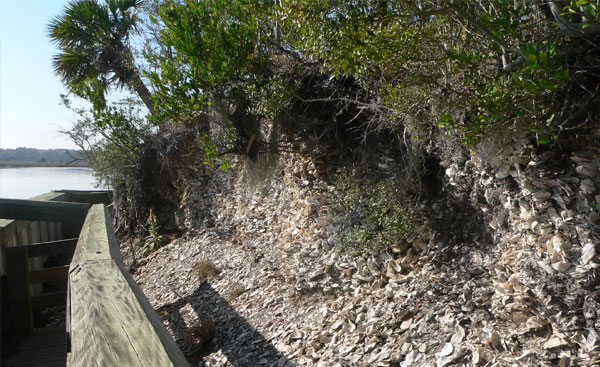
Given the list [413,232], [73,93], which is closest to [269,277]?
[413,232]

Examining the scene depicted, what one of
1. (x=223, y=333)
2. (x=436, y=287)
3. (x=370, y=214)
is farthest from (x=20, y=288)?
(x=436, y=287)

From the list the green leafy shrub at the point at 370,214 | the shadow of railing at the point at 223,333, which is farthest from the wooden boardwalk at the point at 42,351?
the green leafy shrub at the point at 370,214

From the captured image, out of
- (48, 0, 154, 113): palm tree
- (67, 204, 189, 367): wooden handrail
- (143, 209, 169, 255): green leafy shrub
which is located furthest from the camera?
(48, 0, 154, 113): palm tree

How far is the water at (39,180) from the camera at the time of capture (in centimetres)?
541

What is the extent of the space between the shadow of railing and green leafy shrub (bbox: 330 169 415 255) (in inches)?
47.9

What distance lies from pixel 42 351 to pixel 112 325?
3538mm

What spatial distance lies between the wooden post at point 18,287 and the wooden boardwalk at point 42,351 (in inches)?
5.2

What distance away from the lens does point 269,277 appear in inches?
203

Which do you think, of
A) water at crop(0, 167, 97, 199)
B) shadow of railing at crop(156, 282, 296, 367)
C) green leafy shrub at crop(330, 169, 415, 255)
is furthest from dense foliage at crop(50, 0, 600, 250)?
shadow of railing at crop(156, 282, 296, 367)

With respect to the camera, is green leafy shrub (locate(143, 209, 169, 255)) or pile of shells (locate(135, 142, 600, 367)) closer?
pile of shells (locate(135, 142, 600, 367))

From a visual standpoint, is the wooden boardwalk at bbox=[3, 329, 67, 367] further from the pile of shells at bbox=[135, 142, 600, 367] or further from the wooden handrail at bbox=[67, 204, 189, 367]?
the wooden handrail at bbox=[67, 204, 189, 367]

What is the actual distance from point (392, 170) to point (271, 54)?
2.36m

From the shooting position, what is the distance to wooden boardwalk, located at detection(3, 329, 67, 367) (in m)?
3.93

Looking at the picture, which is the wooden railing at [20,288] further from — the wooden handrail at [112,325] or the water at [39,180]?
the wooden handrail at [112,325]
